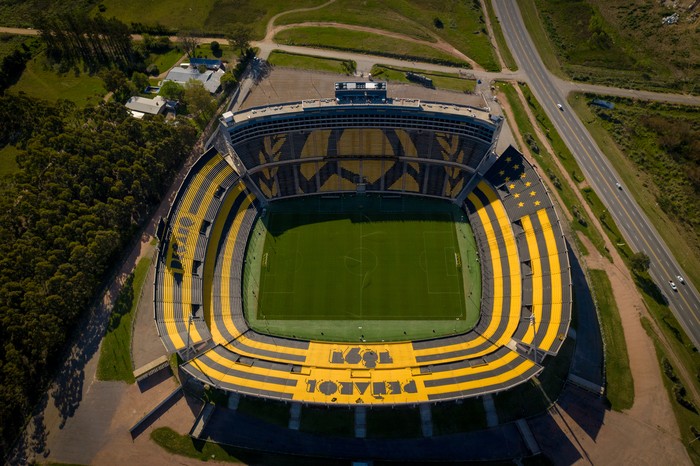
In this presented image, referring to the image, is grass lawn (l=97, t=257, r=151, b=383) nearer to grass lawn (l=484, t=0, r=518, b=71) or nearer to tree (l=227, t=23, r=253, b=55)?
tree (l=227, t=23, r=253, b=55)

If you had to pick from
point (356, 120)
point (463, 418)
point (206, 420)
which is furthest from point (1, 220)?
point (463, 418)

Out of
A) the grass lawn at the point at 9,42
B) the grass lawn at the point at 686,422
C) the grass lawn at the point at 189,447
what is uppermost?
the grass lawn at the point at 9,42

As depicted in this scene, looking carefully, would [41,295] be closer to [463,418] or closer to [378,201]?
[378,201]

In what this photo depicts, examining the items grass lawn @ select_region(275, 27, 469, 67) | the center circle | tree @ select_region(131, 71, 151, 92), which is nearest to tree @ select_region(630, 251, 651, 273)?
the center circle

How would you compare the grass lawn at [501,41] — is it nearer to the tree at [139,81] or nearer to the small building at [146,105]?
the small building at [146,105]

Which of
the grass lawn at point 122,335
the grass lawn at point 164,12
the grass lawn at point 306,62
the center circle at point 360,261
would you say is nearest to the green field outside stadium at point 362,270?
the center circle at point 360,261

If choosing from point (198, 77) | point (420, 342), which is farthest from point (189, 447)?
point (198, 77)
